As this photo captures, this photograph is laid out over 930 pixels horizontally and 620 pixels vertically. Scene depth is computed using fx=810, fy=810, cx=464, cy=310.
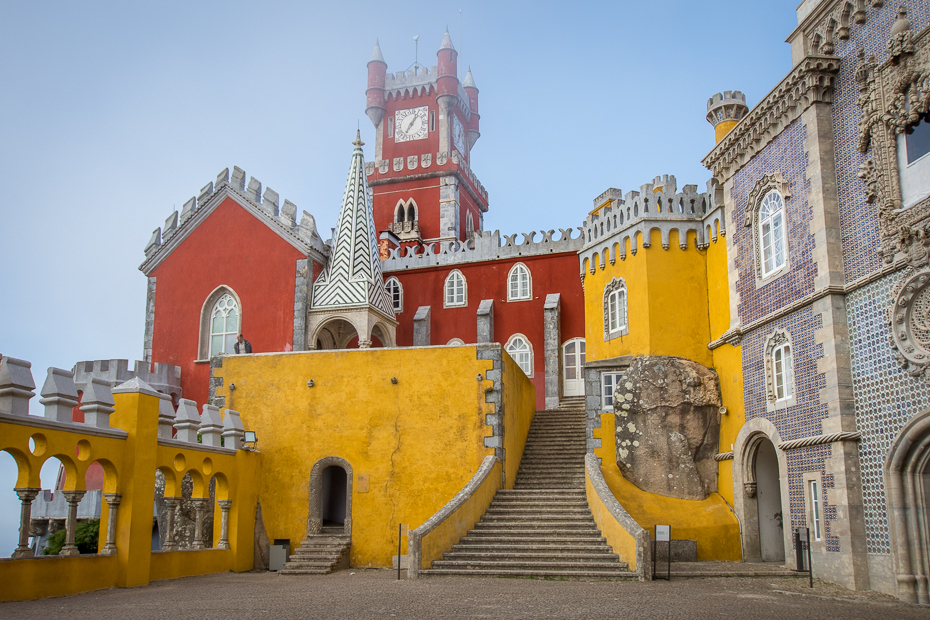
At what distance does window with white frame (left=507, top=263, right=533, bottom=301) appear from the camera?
81.6ft

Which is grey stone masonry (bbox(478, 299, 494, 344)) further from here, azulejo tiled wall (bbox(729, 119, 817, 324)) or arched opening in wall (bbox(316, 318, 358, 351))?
azulejo tiled wall (bbox(729, 119, 817, 324))

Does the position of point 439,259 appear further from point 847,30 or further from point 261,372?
point 847,30

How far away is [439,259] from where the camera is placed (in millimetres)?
25922

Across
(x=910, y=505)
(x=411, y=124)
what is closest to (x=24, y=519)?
(x=910, y=505)

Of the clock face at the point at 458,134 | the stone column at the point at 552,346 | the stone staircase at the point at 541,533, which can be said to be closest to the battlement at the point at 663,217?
the stone column at the point at 552,346

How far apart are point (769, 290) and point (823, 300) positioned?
195 cm

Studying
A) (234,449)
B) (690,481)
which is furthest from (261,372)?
(690,481)

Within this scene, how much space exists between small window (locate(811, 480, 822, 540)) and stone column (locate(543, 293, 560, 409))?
10.3 metres

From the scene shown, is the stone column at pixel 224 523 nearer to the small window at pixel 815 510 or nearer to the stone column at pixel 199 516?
the stone column at pixel 199 516

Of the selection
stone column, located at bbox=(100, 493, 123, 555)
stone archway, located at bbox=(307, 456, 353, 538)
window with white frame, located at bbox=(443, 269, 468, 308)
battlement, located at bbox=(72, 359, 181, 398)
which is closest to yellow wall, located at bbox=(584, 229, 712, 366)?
stone archway, located at bbox=(307, 456, 353, 538)

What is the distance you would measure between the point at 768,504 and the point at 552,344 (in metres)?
9.18

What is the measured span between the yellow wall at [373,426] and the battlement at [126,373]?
6890mm

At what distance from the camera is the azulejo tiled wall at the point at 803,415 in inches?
503

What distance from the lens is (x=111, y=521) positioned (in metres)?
12.2
